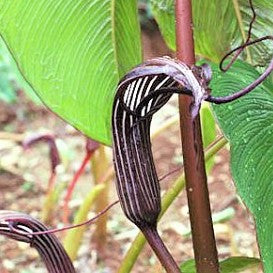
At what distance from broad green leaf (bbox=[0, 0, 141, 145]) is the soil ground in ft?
1.51

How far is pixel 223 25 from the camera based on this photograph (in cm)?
101

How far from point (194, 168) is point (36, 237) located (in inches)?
6.2

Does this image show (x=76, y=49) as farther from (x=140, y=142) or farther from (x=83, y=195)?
(x=83, y=195)

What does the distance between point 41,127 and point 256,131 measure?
4.84ft

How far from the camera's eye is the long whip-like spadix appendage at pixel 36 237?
685mm

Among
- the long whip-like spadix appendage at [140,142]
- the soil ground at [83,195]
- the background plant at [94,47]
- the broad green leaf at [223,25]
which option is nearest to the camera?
the long whip-like spadix appendage at [140,142]

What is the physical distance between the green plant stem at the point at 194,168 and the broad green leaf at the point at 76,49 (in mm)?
202

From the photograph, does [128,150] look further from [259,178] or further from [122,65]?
[122,65]

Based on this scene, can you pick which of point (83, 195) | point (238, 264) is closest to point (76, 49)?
point (238, 264)

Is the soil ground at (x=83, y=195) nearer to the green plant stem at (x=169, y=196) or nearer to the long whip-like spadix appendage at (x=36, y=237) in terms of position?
the green plant stem at (x=169, y=196)

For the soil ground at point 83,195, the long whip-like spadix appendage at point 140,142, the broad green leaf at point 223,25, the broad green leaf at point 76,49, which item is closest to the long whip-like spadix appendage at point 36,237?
the long whip-like spadix appendage at point 140,142

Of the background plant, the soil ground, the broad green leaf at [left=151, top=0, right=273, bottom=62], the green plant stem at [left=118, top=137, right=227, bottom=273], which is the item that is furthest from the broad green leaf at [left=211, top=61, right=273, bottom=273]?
the soil ground

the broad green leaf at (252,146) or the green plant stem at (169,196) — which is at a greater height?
the green plant stem at (169,196)

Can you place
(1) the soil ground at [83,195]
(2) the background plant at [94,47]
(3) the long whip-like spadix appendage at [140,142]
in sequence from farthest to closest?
1. (1) the soil ground at [83,195]
2. (2) the background plant at [94,47]
3. (3) the long whip-like spadix appendage at [140,142]
